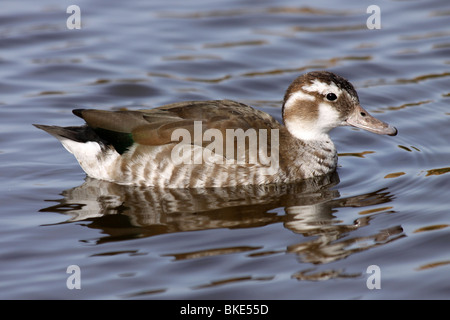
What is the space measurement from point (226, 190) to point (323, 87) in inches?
72.6

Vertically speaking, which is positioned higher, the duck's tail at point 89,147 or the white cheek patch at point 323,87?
the white cheek patch at point 323,87

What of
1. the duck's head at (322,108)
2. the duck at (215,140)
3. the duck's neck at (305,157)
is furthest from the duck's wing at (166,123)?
the duck's head at (322,108)

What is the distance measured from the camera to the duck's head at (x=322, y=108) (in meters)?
10.9

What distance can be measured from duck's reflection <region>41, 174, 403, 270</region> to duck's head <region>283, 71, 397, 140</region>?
724mm

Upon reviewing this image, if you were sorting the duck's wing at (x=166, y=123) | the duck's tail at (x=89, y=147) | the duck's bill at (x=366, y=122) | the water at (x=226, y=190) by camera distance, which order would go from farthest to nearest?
1. the duck's bill at (x=366, y=122)
2. the duck's tail at (x=89, y=147)
3. the duck's wing at (x=166, y=123)
4. the water at (x=226, y=190)

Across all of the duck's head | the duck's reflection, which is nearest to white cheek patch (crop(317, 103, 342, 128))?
the duck's head

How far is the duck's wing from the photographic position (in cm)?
1041

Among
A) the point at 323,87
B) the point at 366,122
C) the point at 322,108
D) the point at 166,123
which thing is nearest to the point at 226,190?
the point at 166,123

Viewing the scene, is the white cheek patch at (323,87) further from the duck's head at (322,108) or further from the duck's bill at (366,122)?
the duck's bill at (366,122)

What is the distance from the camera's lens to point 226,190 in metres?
10.6

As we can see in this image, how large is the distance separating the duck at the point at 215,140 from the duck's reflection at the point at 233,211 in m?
0.17

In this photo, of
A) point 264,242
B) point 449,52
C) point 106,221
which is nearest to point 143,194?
point 106,221

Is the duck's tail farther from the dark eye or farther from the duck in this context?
the dark eye
